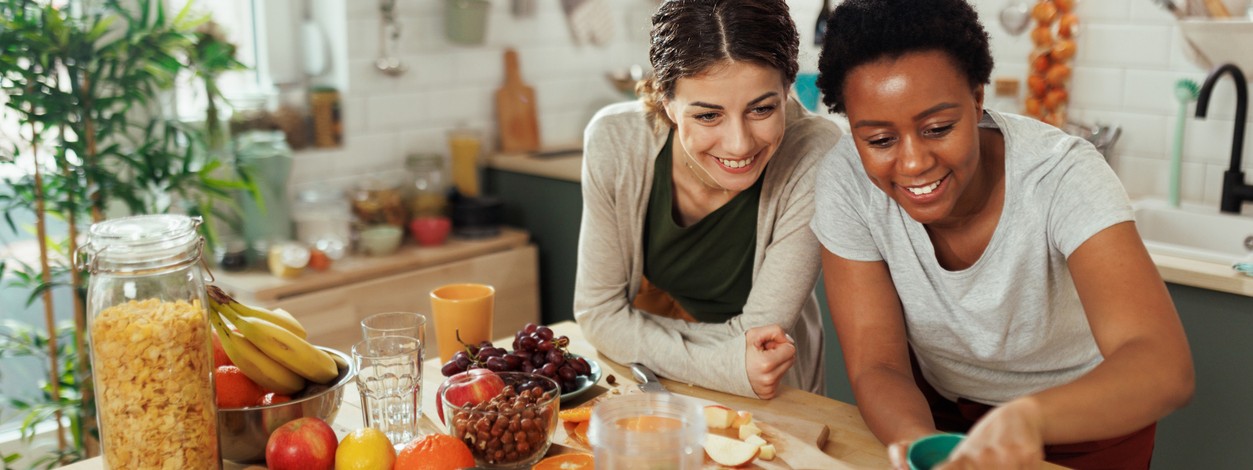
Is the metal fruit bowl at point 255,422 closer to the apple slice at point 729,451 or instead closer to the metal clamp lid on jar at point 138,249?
the metal clamp lid on jar at point 138,249

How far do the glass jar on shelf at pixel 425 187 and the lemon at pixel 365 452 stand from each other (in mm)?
2311

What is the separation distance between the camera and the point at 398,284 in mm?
3252

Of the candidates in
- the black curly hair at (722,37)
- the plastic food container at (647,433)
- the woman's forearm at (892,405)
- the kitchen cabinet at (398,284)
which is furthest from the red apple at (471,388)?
the kitchen cabinet at (398,284)

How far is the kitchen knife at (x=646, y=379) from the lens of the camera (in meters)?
1.61

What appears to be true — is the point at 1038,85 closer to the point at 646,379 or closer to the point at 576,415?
the point at 646,379

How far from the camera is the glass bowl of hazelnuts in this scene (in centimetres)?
128

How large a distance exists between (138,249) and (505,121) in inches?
107

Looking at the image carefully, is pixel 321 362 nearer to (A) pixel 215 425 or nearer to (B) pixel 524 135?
(A) pixel 215 425

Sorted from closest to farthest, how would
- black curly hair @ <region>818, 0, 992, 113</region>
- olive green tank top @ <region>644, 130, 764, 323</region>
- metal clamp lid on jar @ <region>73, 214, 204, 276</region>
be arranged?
metal clamp lid on jar @ <region>73, 214, 204, 276</region> < black curly hair @ <region>818, 0, 992, 113</region> < olive green tank top @ <region>644, 130, 764, 323</region>

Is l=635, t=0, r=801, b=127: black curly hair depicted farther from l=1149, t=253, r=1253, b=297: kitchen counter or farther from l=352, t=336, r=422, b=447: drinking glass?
l=1149, t=253, r=1253, b=297: kitchen counter

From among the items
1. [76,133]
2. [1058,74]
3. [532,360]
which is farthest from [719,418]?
[1058,74]

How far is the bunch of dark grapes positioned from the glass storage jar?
15.4 inches

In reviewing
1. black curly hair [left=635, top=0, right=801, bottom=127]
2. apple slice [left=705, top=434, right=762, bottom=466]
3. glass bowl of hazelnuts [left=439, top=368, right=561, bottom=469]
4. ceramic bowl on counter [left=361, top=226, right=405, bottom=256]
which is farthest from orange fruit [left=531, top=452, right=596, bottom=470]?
ceramic bowl on counter [left=361, top=226, right=405, bottom=256]

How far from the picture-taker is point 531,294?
3703mm
